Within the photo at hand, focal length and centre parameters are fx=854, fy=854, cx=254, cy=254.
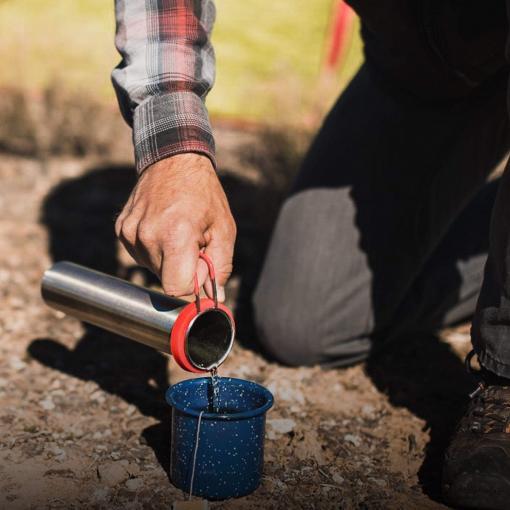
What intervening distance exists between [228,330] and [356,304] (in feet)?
2.77

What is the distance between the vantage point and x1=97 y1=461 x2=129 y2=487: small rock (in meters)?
1.72

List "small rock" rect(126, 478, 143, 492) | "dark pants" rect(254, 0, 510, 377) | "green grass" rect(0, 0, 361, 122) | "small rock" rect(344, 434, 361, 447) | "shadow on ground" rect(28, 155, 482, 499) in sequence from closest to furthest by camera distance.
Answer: "small rock" rect(126, 478, 143, 492), "small rock" rect(344, 434, 361, 447), "shadow on ground" rect(28, 155, 482, 499), "dark pants" rect(254, 0, 510, 377), "green grass" rect(0, 0, 361, 122)

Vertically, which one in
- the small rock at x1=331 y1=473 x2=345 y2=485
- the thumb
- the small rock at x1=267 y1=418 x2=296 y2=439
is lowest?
the small rock at x1=267 y1=418 x2=296 y2=439

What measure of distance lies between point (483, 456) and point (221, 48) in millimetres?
3858

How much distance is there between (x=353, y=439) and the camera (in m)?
1.99

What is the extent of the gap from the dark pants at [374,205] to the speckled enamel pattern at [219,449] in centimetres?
75

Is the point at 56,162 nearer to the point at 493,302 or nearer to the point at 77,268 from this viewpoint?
the point at 77,268

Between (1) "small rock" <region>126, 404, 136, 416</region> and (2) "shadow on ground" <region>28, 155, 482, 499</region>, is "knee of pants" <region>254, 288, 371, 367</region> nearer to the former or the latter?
(2) "shadow on ground" <region>28, 155, 482, 499</region>

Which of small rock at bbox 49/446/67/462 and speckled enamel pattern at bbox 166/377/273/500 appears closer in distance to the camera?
speckled enamel pattern at bbox 166/377/273/500

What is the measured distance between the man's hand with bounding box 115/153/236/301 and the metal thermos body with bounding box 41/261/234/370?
9cm

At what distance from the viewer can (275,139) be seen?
407 centimetres

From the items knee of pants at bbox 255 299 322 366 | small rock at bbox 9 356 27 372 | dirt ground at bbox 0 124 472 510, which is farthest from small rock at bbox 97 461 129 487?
knee of pants at bbox 255 299 322 366

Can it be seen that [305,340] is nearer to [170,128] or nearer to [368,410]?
[368,410]

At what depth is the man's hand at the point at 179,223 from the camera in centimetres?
146
